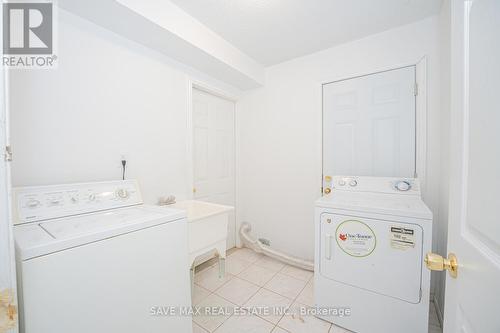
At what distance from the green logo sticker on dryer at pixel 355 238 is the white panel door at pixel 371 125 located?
781 mm

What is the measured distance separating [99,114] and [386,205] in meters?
2.20

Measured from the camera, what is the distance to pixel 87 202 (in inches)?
46.2

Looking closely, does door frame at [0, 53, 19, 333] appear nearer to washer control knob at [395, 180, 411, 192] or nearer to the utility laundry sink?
the utility laundry sink

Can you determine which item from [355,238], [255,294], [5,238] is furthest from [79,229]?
[355,238]

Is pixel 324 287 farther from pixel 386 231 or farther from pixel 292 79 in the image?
pixel 292 79

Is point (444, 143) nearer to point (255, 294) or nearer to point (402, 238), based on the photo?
point (402, 238)

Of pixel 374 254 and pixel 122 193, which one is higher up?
pixel 122 193

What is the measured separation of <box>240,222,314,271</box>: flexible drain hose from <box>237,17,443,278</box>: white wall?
120 millimetres

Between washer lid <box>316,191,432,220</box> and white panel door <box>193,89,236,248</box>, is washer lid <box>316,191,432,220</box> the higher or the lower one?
the lower one

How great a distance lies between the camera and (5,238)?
57 cm

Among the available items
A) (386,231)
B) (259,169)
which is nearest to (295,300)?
(386,231)

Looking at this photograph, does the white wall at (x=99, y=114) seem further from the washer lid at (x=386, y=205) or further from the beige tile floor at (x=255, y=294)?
the washer lid at (x=386, y=205)

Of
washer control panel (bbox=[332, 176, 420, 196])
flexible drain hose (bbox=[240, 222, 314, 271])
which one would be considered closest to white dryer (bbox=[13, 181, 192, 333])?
flexible drain hose (bbox=[240, 222, 314, 271])

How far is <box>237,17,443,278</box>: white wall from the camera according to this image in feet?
5.47
